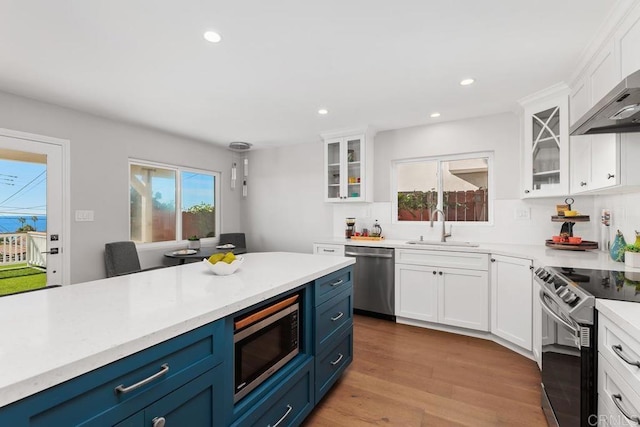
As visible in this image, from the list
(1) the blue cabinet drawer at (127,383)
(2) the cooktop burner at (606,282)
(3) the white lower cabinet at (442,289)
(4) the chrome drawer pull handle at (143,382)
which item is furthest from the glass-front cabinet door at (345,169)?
(4) the chrome drawer pull handle at (143,382)

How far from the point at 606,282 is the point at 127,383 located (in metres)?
2.18

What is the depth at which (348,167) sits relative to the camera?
4.07 metres

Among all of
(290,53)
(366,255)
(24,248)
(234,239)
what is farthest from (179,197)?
(290,53)

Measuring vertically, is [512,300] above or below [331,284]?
below

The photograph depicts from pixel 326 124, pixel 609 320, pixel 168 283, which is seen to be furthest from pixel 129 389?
pixel 326 124

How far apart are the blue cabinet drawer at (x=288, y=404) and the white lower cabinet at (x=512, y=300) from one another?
196 centimetres

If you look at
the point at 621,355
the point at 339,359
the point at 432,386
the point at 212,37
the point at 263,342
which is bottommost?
the point at 432,386

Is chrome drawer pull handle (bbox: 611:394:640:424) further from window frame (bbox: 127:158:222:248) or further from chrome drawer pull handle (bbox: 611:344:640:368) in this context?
window frame (bbox: 127:158:222:248)

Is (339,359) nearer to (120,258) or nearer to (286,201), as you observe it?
(120,258)

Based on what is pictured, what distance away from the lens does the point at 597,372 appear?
1.28m

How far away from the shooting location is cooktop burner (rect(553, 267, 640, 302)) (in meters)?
1.34

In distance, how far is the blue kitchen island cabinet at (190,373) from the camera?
740mm

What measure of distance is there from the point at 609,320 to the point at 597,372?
0.85 feet

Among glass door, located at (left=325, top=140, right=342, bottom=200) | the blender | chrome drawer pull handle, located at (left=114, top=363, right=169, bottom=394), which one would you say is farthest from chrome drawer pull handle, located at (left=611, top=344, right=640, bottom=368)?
glass door, located at (left=325, top=140, right=342, bottom=200)
